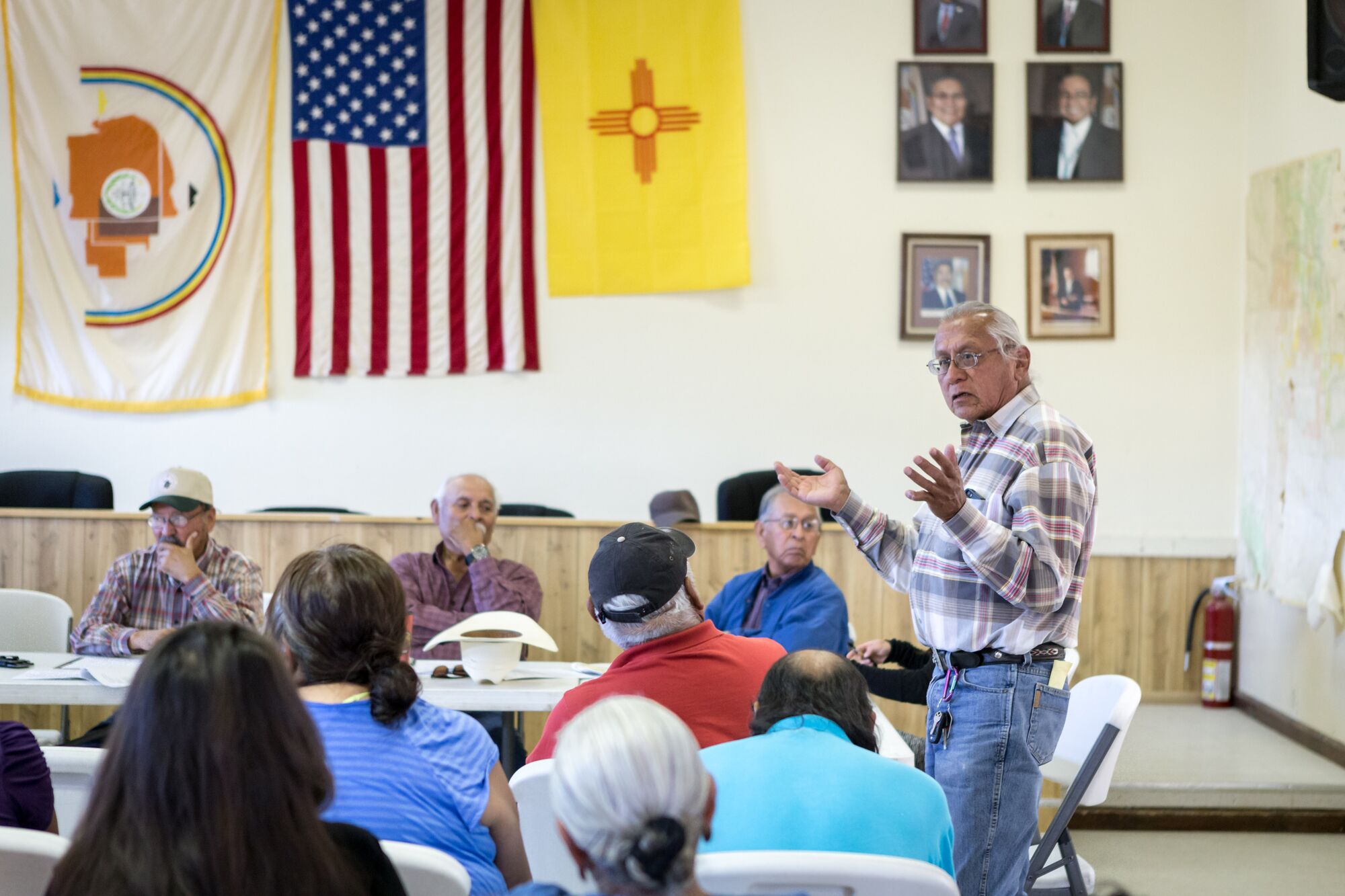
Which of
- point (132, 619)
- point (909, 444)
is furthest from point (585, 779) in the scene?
point (909, 444)

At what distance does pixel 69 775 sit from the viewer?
2037 mm

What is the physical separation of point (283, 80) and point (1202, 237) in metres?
4.92

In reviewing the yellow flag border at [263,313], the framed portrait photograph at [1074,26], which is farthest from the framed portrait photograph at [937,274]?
the yellow flag border at [263,313]

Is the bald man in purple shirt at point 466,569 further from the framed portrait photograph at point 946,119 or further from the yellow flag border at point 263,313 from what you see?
the framed portrait photograph at point 946,119

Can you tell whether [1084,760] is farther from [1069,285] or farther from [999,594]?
[1069,285]

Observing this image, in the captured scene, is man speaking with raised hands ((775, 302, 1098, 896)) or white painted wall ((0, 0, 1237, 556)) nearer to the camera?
man speaking with raised hands ((775, 302, 1098, 896))

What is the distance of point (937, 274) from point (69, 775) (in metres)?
5.17

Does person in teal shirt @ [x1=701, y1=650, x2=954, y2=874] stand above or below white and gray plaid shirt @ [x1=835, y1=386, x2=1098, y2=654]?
below

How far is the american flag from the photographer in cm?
645

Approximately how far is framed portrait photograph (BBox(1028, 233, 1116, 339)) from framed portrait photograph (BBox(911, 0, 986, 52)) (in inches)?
41.6

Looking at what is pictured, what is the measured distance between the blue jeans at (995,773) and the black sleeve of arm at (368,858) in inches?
49.3

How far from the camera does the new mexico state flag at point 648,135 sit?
6375mm

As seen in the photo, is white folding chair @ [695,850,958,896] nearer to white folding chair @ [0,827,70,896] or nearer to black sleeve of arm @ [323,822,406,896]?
black sleeve of arm @ [323,822,406,896]

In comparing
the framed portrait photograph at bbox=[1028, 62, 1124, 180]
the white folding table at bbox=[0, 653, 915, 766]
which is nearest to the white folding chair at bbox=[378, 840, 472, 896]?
the white folding table at bbox=[0, 653, 915, 766]
